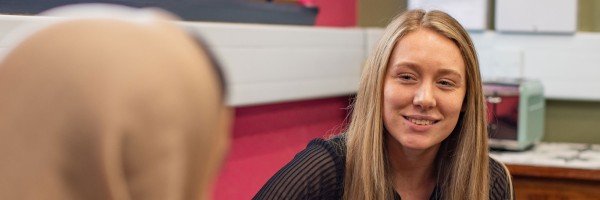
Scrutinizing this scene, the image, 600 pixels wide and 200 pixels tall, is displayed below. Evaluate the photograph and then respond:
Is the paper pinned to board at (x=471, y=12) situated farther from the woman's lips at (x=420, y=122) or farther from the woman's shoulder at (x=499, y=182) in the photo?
the woman's lips at (x=420, y=122)

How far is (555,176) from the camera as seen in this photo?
2.74m

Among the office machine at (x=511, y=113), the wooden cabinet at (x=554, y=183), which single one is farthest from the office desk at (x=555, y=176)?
the office machine at (x=511, y=113)

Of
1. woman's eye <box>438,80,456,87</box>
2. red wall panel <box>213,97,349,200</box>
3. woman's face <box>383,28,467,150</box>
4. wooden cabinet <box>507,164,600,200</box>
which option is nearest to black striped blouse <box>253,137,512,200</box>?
woman's face <box>383,28,467,150</box>

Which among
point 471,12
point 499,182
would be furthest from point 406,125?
point 471,12

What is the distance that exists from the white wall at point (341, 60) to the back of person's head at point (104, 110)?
200cm

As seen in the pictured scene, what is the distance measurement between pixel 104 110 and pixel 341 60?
273 cm

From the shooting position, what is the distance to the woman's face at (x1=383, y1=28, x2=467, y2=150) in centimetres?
173

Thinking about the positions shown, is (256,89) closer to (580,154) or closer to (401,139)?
(401,139)

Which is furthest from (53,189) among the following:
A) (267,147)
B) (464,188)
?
(267,147)

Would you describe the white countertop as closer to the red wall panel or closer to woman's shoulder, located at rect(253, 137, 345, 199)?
the red wall panel

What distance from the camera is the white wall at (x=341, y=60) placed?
8.48ft

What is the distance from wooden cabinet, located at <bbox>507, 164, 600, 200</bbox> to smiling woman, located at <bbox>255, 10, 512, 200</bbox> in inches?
39.1

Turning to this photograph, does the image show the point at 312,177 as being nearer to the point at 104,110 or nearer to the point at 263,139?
the point at 263,139

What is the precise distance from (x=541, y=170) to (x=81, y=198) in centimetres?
245
